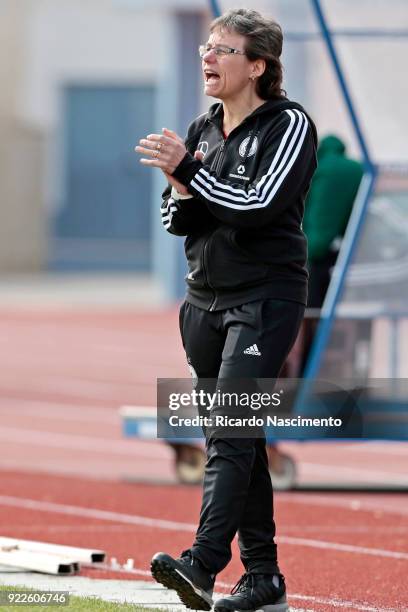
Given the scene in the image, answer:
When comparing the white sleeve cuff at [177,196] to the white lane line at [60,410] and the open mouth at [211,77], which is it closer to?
the open mouth at [211,77]

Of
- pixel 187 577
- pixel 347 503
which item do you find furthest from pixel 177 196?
pixel 347 503

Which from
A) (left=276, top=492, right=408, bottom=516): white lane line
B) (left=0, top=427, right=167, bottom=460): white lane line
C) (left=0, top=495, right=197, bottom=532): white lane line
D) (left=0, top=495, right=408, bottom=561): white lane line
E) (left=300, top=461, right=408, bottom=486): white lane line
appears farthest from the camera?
(left=0, top=427, right=167, bottom=460): white lane line

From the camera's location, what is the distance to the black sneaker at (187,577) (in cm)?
522

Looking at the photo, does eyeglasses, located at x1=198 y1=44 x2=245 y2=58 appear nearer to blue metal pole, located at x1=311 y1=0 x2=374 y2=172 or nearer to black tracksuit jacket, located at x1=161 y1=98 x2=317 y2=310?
black tracksuit jacket, located at x1=161 y1=98 x2=317 y2=310

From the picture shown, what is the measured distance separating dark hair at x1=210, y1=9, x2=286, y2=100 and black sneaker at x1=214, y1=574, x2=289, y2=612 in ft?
5.61

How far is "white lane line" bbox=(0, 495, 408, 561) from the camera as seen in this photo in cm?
787

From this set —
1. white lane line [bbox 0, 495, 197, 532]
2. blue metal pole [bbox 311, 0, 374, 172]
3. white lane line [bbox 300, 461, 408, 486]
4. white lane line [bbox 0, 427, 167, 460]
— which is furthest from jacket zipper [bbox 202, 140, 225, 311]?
white lane line [bbox 0, 427, 167, 460]

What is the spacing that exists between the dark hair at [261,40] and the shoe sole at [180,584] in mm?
1705

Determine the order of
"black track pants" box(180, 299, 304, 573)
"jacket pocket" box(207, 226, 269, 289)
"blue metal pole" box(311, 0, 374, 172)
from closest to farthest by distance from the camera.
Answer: "black track pants" box(180, 299, 304, 573), "jacket pocket" box(207, 226, 269, 289), "blue metal pole" box(311, 0, 374, 172)

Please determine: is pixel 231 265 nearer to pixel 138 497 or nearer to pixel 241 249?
pixel 241 249

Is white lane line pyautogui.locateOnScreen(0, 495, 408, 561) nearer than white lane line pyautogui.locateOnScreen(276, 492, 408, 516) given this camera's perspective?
Yes

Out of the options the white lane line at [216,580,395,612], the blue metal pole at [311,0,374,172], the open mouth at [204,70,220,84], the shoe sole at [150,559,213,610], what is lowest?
the white lane line at [216,580,395,612]

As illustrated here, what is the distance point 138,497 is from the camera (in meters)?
10.2

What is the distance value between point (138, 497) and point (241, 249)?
490 centimetres
